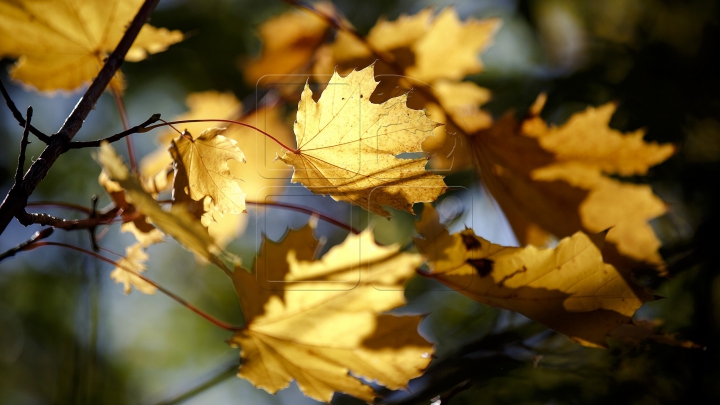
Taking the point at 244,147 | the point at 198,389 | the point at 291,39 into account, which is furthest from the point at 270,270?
the point at 291,39

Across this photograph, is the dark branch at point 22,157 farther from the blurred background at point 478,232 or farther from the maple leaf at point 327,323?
the blurred background at point 478,232

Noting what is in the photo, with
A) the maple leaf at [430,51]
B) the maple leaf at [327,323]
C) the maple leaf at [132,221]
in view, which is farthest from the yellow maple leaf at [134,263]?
the maple leaf at [430,51]

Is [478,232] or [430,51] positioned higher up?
[430,51]

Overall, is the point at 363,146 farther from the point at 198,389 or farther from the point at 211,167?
the point at 198,389

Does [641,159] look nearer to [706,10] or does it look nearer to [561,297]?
[561,297]

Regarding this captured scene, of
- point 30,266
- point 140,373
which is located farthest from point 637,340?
point 30,266

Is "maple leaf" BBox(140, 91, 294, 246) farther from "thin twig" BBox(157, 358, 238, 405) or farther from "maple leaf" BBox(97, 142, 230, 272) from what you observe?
"maple leaf" BBox(97, 142, 230, 272)
